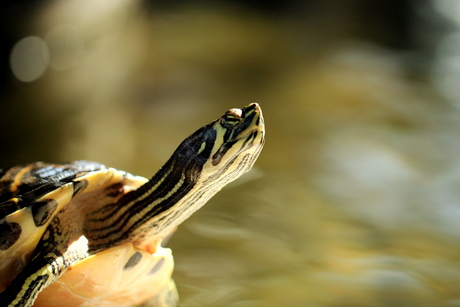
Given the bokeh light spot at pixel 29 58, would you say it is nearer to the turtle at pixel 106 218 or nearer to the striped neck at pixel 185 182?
the turtle at pixel 106 218

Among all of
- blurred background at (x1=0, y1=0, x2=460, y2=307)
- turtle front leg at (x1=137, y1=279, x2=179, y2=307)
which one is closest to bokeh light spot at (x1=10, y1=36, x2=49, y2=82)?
blurred background at (x1=0, y1=0, x2=460, y2=307)

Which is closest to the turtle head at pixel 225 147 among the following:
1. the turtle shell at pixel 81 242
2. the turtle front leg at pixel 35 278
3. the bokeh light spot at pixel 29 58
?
the turtle shell at pixel 81 242

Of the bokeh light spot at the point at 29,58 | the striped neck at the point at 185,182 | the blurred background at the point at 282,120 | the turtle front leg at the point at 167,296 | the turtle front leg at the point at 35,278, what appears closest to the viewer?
the turtle front leg at the point at 35,278

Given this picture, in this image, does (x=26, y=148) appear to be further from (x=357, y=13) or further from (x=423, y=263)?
(x=357, y=13)

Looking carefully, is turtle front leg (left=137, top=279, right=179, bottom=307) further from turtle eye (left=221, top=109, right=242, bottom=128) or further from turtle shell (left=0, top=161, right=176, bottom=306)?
turtle eye (left=221, top=109, right=242, bottom=128)

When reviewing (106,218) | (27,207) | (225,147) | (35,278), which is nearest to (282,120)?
(106,218)

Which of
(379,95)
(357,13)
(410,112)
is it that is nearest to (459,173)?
(410,112)

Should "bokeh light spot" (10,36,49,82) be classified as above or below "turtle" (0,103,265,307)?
above
